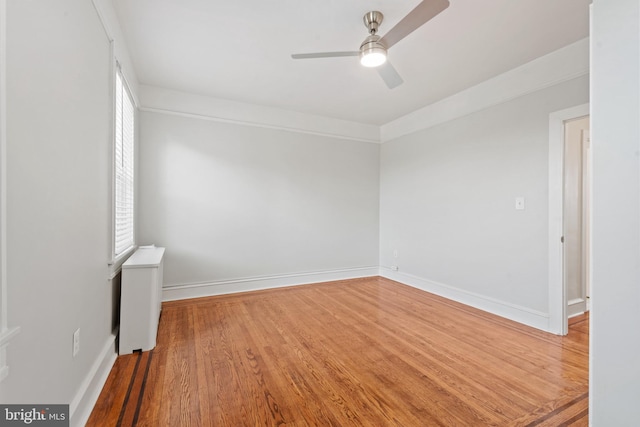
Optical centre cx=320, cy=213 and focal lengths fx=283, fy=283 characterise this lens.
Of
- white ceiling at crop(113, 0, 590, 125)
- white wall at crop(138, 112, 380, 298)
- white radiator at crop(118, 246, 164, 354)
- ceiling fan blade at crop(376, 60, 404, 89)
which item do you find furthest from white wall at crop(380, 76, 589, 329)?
white radiator at crop(118, 246, 164, 354)

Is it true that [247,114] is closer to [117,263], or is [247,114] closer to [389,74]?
[389,74]

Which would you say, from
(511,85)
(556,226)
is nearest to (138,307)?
(556,226)

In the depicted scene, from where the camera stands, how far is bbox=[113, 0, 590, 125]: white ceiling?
2057 mm

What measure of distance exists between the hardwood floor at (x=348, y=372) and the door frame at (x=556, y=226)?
199 millimetres

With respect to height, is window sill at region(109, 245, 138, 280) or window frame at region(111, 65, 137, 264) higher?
window frame at region(111, 65, 137, 264)

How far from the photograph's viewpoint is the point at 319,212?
4.48m

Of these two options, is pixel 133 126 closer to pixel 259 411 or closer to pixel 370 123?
pixel 259 411

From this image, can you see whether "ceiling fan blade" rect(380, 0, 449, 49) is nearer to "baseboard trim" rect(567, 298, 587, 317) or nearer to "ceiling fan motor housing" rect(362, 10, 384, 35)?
"ceiling fan motor housing" rect(362, 10, 384, 35)

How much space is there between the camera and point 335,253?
181 inches

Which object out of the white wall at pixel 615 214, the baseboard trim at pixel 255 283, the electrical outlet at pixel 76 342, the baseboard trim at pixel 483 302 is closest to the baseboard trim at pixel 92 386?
the electrical outlet at pixel 76 342

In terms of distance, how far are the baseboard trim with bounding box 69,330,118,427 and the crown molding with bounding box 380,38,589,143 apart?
422 cm

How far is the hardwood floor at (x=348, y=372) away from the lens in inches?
62.5

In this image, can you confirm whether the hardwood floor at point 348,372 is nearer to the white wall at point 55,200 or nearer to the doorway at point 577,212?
the doorway at point 577,212

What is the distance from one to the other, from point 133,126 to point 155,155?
0.47 meters
